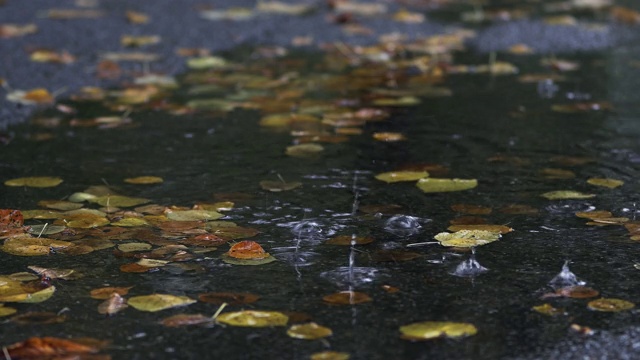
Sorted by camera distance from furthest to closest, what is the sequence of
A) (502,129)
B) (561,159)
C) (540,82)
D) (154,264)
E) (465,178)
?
1. (540,82)
2. (502,129)
3. (561,159)
4. (465,178)
5. (154,264)

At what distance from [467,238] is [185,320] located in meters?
0.87

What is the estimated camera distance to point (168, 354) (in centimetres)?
202

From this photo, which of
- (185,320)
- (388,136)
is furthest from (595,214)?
(185,320)

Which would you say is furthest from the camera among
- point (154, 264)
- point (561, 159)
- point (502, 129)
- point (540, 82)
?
point (540, 82)

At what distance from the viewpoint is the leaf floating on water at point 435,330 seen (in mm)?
2100

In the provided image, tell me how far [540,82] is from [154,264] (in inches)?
108

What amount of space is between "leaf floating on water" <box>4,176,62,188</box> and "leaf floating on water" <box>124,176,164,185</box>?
231 mm

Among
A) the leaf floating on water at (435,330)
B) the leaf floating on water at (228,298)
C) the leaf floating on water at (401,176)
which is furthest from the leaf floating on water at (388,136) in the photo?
the leaf floating on water at (435,330)

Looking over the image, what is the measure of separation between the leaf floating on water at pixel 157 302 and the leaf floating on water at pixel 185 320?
61 millimetres

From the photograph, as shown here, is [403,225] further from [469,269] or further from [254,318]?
[254,318]

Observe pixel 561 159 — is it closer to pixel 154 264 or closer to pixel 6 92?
pixel 154 264

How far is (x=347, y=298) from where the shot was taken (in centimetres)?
231

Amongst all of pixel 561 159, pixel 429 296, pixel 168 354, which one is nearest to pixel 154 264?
pixel 168 354

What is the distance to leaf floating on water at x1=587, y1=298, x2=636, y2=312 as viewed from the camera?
2.24 metres
